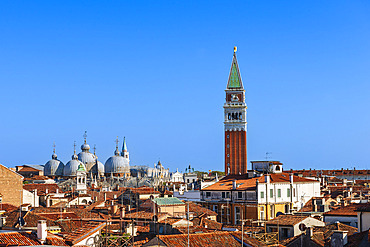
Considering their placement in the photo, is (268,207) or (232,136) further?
(232,136)

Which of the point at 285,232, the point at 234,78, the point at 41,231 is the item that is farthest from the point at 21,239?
the point at 234,78

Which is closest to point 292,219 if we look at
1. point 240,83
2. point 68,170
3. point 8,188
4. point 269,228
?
point 269,228

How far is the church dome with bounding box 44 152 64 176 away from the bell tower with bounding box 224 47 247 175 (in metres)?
34.7

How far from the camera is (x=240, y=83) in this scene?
283 ft

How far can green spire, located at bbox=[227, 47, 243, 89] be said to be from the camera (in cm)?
8619

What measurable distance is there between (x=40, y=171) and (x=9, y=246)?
95.9 meters

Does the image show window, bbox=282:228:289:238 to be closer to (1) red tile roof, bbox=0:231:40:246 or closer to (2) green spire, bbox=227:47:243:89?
(1) red tile roof, bbox=0:231:40:246

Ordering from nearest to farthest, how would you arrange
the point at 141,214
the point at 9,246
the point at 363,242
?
the point at 9,246, the point at 363,242, the point at 141,214

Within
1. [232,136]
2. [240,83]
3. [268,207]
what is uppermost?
[240,83]

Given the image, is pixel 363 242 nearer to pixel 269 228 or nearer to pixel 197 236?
pixel 197 236

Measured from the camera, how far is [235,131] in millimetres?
83125

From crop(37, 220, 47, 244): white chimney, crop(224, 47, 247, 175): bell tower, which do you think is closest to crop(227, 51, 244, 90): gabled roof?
crop(224, 47, 247, 175): bell tower

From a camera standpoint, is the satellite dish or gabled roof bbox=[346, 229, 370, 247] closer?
gabled roof bbox=[346, 229, 370, 247]

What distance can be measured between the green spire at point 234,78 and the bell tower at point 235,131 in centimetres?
38
